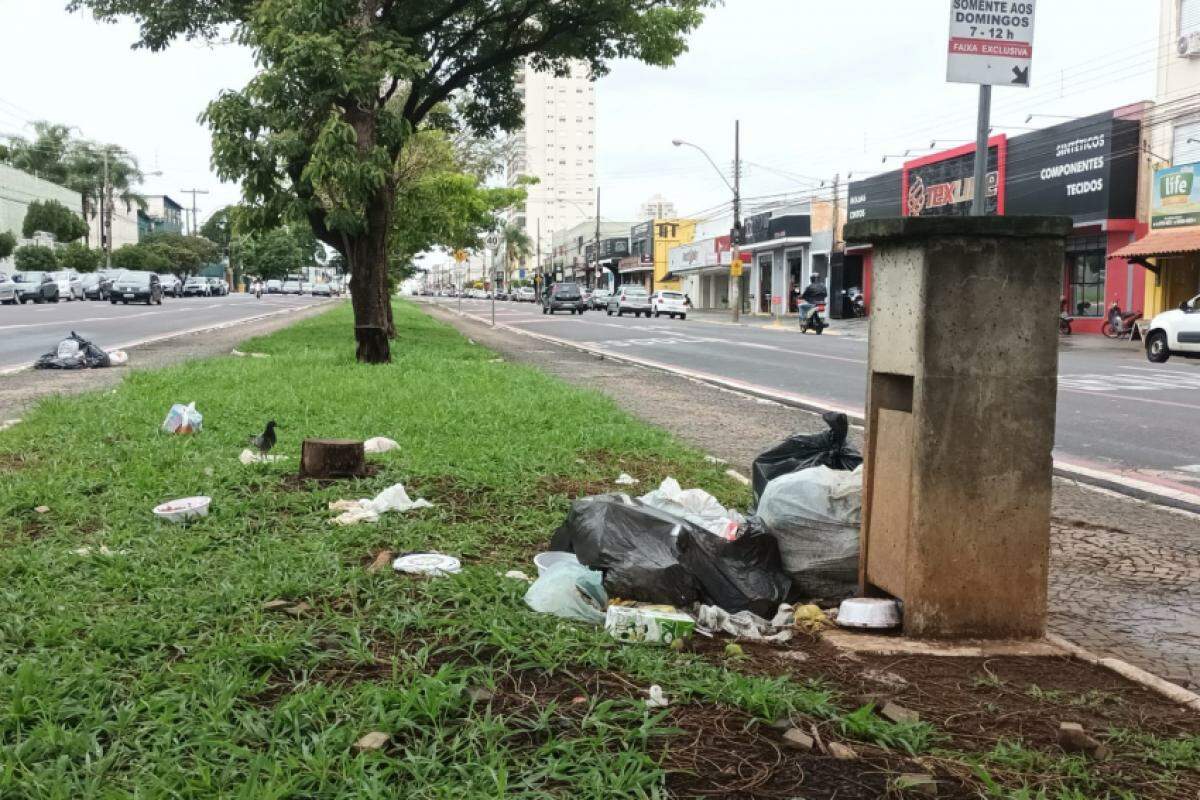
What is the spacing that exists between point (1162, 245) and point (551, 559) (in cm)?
2726

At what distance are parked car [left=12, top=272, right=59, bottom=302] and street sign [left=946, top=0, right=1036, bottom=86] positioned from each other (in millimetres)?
44520

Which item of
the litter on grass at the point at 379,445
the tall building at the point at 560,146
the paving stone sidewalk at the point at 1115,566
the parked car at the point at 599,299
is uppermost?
the tall building at the point at 560,146

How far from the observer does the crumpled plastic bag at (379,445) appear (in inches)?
273

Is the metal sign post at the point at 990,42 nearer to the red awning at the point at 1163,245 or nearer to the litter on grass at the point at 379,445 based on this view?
the litter on grass at the point at 379,445

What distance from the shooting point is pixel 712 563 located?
4.05 m

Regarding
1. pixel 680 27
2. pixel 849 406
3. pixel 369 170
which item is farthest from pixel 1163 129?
pixel 369 170

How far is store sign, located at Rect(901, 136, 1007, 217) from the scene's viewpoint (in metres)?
34.3

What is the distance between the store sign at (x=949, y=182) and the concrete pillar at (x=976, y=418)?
105 ft

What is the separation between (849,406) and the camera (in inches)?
461

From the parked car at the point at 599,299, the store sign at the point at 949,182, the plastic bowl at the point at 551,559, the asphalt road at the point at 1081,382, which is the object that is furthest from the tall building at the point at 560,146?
the plastic bowl at the point at 551,559

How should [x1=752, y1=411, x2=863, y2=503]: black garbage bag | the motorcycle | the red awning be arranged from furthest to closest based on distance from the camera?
the motorcycle
the red awning
[x1=752, y1=411, x2=863, y2=503]: black garbage bag

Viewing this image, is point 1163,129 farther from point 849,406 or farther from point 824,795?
point 824,795

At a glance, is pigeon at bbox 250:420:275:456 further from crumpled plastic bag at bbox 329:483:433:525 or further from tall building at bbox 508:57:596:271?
tall building at bbox 508:57:596:271

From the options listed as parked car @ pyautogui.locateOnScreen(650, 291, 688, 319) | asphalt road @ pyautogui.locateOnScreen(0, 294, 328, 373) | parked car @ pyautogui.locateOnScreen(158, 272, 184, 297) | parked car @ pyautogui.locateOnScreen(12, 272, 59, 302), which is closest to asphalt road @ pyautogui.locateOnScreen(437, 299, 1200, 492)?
asphalt road @ pyautogui.locateOnScreen(0, 294, 328, 373)
